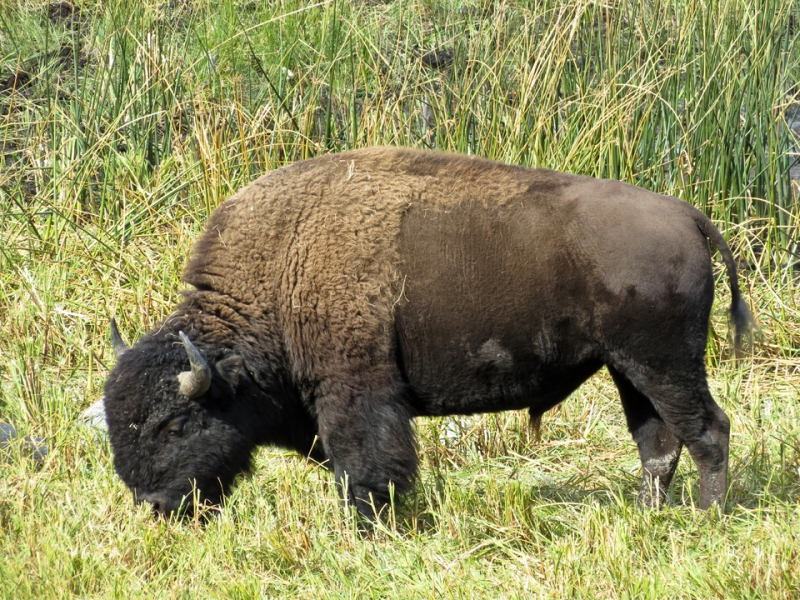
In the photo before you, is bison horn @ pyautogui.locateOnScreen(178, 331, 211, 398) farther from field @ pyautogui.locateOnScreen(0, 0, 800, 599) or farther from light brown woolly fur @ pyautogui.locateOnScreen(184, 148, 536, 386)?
field @ pyautogui.locateOnScreen(0, 0, 800, 599)

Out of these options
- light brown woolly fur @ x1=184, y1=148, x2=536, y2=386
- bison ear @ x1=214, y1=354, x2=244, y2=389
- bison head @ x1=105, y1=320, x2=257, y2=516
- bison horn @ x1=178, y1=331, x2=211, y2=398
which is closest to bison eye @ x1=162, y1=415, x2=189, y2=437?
bison head @ x1=105, y1=320, x2=257, y2=516

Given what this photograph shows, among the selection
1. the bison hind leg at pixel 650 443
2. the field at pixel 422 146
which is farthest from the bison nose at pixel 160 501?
the bison hind leg at pixel 650 443

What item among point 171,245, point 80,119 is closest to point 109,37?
point 80,119

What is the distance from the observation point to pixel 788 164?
7.31 metres

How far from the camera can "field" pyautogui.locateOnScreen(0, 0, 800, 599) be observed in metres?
3.61

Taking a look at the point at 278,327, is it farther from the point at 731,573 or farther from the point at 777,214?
the point at 777,214

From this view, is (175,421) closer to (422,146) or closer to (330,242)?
(330,242)

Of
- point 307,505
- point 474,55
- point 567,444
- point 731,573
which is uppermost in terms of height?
point 474,55

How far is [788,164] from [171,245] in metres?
4.71

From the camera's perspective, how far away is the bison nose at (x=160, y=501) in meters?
4.20

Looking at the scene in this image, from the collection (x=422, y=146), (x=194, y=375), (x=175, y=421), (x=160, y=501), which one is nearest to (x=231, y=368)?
(x=194, y=375)

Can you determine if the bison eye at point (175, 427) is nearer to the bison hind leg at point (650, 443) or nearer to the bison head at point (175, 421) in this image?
the bison head at point (175, 421)

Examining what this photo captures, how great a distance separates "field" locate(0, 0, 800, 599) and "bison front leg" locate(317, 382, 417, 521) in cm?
15

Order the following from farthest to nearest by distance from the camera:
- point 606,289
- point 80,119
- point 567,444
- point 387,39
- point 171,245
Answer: point 387,39
point 80,119
point 171,245
point 567,444
point 606,289
